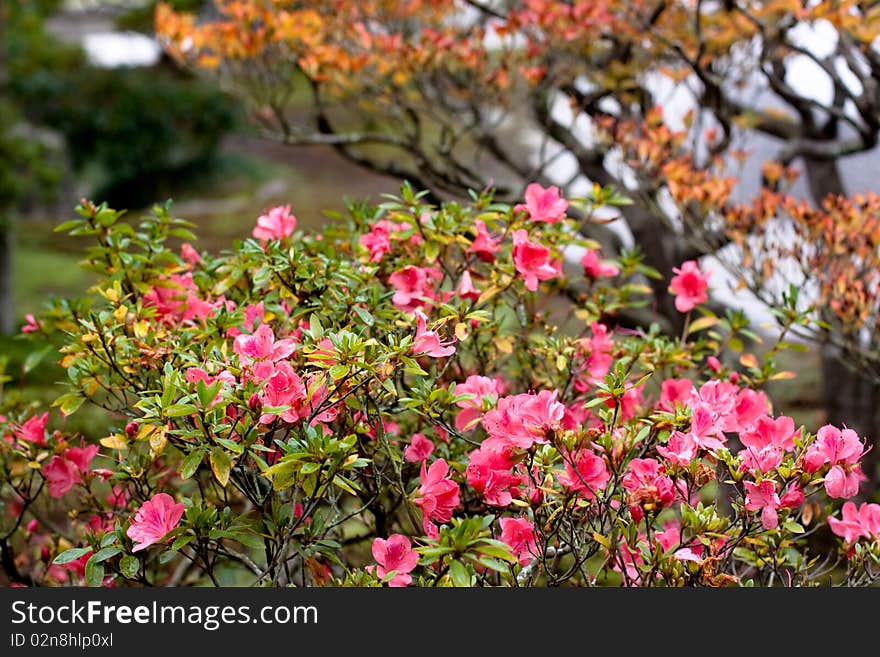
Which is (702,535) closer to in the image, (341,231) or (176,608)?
(176,608)

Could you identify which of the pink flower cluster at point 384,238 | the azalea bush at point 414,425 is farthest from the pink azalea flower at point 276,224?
the pink flower cluster at point 384,238

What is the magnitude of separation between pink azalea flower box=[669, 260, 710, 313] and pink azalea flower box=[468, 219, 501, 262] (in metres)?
0.43

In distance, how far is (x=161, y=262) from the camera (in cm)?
211

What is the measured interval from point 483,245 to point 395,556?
0.69m

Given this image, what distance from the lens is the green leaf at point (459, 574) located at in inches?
48.7

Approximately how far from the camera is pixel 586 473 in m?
1.46

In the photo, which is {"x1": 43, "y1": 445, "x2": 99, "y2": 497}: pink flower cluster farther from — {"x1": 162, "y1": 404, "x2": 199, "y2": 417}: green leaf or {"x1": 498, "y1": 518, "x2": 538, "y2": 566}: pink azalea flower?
{"x1": 498, "y1": 518, "x2": 538, "y2": 566}: pink azalea flower

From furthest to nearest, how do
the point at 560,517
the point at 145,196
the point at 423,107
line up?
the point at 145,196
the point at 423,107
the point at 560,517

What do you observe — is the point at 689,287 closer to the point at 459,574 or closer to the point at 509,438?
the point at 509,438

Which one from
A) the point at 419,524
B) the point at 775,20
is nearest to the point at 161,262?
the point at 419,524

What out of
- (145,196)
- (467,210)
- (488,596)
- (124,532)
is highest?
(467,210)

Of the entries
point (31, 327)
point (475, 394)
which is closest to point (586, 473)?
point (475, 394)

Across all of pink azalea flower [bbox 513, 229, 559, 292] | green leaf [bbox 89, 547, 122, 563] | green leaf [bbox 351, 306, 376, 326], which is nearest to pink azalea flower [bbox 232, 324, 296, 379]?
green leaf [bbox 351, 306, 376, 326]

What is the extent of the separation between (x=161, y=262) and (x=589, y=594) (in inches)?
51.2
